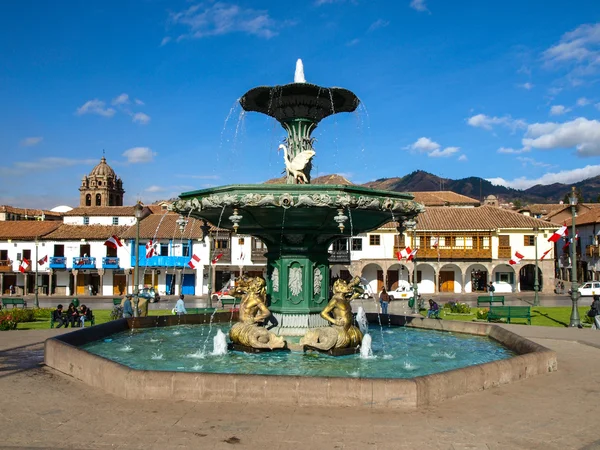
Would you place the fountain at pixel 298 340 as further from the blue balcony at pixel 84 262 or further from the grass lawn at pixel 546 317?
the blue balcony at pixel 84 262

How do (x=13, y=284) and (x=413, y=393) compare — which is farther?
(x=13, y=284)

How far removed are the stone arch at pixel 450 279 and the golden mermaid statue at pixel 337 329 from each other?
42.5 meters

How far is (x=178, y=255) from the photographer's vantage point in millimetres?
51625

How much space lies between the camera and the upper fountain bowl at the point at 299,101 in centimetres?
1256

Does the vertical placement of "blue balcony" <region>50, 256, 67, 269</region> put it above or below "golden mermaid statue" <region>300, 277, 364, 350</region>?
above

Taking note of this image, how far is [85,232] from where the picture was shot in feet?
178

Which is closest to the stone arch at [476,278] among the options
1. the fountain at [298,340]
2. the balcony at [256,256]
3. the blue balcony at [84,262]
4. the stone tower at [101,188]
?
the balcony at [256,256]

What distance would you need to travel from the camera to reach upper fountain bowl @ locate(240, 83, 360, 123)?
495 inches

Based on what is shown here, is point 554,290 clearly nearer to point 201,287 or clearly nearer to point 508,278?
point 508,278

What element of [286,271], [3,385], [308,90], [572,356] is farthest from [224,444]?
[572,356]

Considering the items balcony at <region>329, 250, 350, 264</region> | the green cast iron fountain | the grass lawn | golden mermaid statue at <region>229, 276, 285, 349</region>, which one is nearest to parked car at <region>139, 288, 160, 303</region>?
balcony at <region>329, 250, 350, 264</region>

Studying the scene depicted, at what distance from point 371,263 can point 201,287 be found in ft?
51.2

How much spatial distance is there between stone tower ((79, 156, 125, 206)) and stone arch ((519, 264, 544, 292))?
61.5m

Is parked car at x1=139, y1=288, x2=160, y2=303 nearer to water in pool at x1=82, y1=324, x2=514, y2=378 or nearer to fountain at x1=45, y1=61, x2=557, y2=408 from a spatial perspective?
fountain at x1=45, y1=61, x2=557, y2=408
